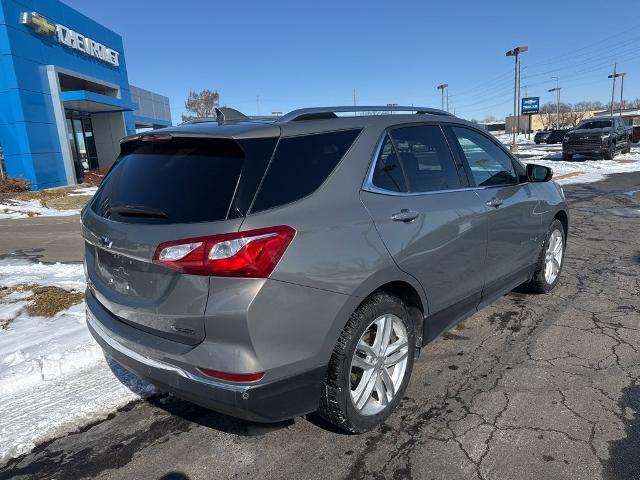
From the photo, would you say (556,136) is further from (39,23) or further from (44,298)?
(44,298)

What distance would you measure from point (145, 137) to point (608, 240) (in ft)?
23.2

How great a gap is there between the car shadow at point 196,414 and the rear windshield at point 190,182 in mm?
1306

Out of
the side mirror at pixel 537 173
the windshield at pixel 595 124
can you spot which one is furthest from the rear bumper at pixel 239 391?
the windshield at pixel 595 124

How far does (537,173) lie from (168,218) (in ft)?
11.5

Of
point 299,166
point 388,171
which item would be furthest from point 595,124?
point 299,166

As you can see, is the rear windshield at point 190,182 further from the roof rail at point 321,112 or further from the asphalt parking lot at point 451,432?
the asphalt parking lot at point 451,432

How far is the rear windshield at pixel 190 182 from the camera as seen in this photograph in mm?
2178

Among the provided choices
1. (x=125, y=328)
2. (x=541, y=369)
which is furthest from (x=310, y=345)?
(x=541, y=369)

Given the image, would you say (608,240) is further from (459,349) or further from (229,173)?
(229,173)

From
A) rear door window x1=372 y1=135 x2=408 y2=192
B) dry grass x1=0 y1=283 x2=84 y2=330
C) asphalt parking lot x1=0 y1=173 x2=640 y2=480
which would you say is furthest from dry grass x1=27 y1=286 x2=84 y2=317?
rear door window x1=372 y1=135 x2=408 y2=192

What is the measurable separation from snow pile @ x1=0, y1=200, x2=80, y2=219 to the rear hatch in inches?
408

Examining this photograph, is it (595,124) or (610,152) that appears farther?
(595,124)

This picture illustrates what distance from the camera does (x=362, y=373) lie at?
2650 millimetres

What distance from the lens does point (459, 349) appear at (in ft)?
12.3
